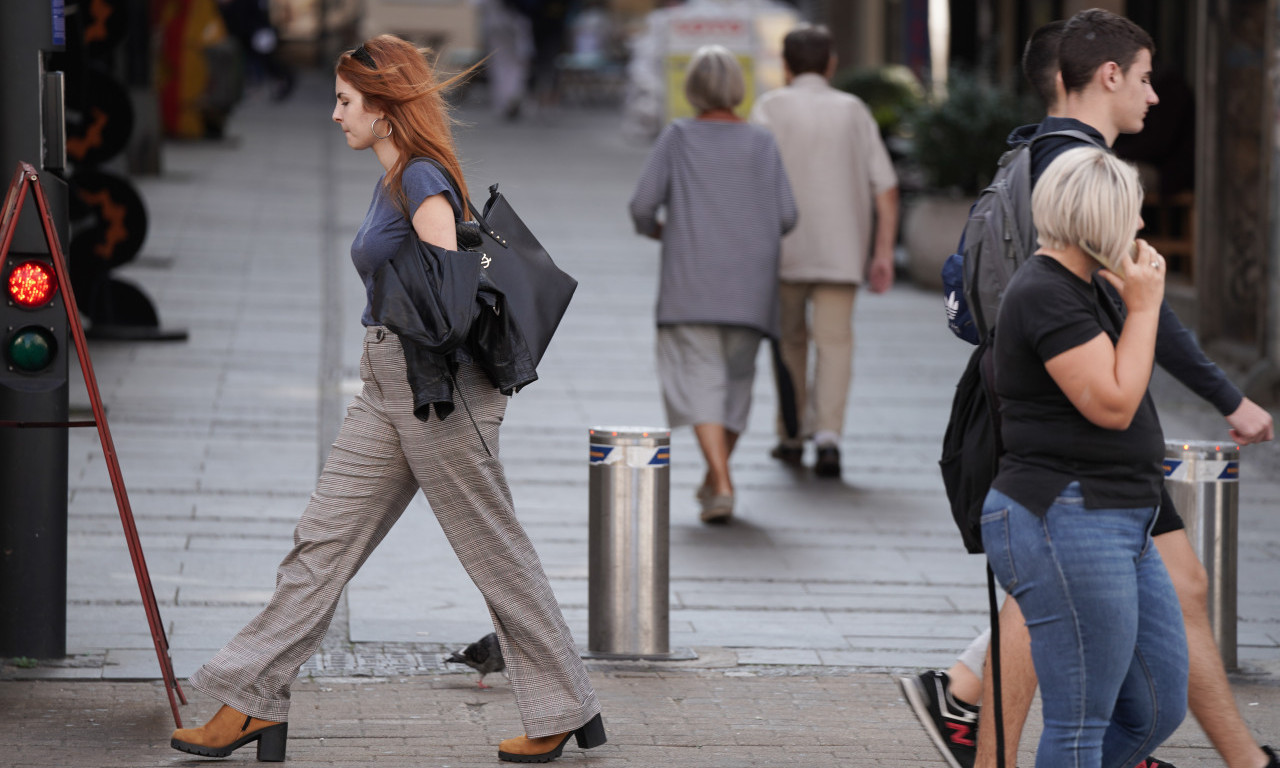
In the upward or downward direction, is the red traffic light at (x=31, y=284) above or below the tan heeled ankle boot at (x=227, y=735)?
above

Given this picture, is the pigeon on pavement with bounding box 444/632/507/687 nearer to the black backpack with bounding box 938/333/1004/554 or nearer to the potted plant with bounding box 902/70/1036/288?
the black backpack with bounding box 938/333/1004/554

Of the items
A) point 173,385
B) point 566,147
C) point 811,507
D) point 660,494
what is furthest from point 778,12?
point 660,494

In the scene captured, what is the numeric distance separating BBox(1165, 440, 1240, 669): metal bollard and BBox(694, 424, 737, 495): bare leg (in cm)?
227

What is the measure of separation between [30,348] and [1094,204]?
9.96 ft

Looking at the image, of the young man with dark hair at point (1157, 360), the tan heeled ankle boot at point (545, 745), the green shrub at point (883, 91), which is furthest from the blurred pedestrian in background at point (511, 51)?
the young man with dark hair at point (1157, 360)

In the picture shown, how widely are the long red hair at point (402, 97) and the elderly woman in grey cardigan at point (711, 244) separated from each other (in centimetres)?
303

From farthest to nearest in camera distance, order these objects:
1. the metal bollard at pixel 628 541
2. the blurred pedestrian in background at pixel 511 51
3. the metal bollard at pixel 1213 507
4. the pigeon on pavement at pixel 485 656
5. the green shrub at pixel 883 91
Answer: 1. the blurred pedestrian in background at pixel 511 51
2. the green shrub at pixel 883 91
3. the metal bollard at pixel 628 541
4. the metal bollard at pixel 1213 507
5. the pigeon on pavement at pixel 485 656

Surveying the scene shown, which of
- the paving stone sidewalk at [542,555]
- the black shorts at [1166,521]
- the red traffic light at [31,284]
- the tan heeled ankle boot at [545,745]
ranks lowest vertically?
the paving stone sidewalk at [542,555]

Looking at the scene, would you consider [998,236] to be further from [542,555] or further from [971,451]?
[542,555]

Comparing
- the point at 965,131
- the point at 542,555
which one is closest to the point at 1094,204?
the point at 542,555

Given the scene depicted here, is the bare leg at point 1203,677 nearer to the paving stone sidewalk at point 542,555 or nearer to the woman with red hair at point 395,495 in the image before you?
the paving stone sidewalk at point 542,555

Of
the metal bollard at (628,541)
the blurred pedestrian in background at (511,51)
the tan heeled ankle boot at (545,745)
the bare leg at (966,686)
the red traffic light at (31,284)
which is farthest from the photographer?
the blurred pedestrian in background at (511,51)

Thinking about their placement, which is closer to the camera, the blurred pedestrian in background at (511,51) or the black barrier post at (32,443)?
the black barrier post at (32,443)

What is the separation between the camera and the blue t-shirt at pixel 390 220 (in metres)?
4.28
